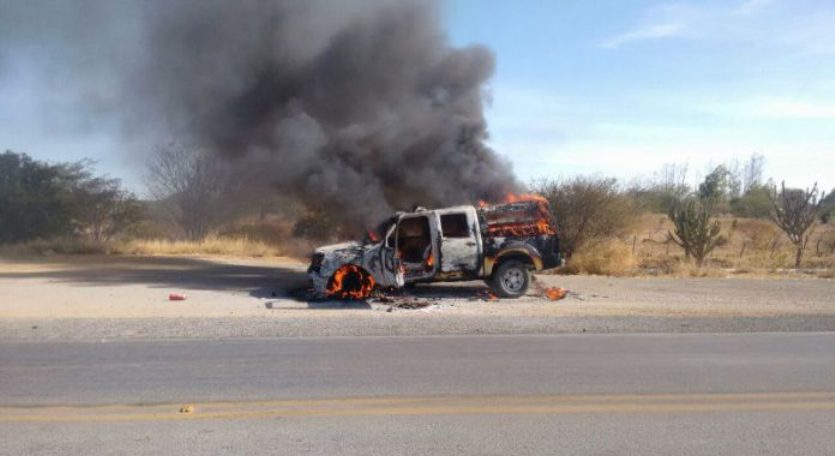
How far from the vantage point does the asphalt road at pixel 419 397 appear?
5.69m

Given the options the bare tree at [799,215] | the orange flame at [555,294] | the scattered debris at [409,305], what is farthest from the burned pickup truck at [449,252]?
the bare tree at [799,215]

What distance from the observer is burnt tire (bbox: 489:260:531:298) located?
1619cm

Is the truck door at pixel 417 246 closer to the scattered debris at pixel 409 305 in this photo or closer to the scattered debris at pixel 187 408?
the scattered debris at pixel 409 305

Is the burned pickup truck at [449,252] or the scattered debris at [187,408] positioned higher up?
the burned pickup truck at [449,252]

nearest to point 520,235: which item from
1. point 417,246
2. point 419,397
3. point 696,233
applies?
point 417,246

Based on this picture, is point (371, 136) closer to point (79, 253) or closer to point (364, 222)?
point (364, 222)

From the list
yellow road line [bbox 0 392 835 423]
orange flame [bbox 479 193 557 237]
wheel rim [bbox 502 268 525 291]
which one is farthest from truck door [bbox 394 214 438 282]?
yellow road line [bbox 0 392 835 423]

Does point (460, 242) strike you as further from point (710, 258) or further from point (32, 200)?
point (32, 200)

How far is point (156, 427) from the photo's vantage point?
6078mm

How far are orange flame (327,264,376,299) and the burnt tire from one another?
2494 millimetres

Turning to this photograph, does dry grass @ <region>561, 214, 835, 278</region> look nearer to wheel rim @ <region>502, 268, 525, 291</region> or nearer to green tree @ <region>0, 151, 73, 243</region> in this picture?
wheel rim @ <region>502, 268, 525, 291</region>

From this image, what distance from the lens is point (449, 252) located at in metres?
15.9

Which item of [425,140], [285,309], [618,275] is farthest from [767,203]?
[285,309]

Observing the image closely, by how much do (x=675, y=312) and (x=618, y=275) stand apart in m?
8.10
